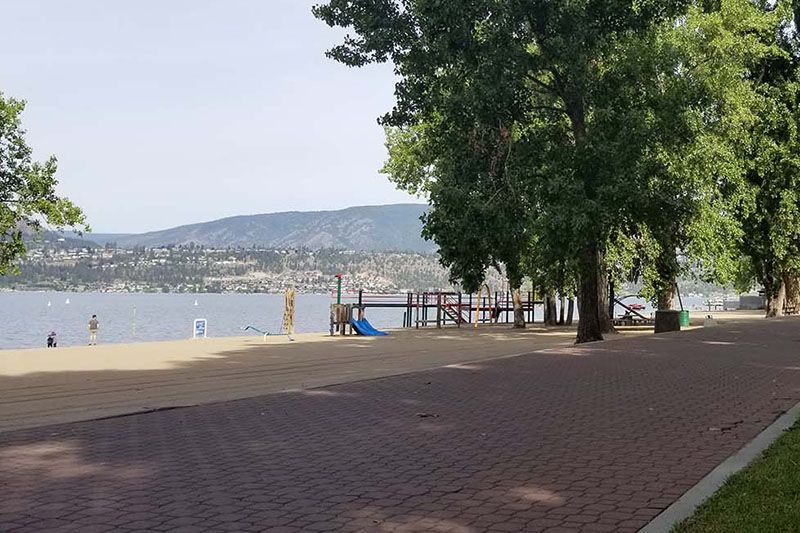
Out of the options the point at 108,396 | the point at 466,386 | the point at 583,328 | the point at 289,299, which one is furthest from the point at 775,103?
the point at 108,396

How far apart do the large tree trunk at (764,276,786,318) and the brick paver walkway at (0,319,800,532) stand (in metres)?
36.7

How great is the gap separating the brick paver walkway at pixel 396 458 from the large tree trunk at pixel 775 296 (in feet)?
120

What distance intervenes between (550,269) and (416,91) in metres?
10.1

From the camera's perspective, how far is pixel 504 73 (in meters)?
25.2

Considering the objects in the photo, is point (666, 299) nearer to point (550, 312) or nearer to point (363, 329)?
point (550, 312)

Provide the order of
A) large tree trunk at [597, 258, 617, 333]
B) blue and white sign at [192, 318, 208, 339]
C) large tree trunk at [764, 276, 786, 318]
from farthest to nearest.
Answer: large tree trunk at [764, 276, 786, 318] < blue and white sign at [192, 318, 208, 339] < large tree trunk at [597, 258, 617, 333]

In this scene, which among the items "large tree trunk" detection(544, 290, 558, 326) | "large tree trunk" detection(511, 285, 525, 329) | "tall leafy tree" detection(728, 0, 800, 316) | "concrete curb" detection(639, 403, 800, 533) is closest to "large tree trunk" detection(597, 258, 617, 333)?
"tall leafy tree" detection(728, 0, 800, 316)

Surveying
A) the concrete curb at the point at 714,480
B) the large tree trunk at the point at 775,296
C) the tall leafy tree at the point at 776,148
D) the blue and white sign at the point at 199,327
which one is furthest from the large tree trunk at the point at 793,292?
the concrete curb at the point at 714,480

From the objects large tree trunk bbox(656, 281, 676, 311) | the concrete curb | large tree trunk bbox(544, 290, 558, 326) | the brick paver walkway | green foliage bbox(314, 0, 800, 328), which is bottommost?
the brick paver walkway

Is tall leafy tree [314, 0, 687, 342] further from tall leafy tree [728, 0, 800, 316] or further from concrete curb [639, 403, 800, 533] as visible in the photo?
concrete curb [639, 403, 800, 533]

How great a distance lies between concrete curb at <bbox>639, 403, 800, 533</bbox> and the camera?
18.8ft

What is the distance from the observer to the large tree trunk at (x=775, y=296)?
160ft

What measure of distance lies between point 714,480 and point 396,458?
292 centimetres

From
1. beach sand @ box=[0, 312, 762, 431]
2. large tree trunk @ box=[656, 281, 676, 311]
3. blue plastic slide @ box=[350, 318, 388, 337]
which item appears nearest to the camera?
beach sand @ box=[0, 312, 762, 431]
